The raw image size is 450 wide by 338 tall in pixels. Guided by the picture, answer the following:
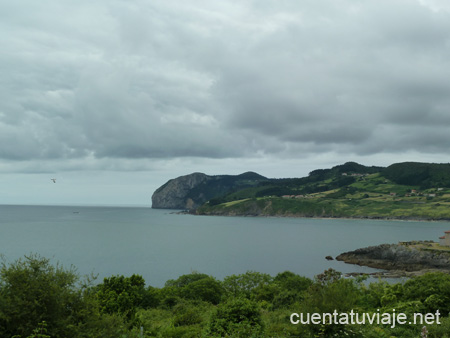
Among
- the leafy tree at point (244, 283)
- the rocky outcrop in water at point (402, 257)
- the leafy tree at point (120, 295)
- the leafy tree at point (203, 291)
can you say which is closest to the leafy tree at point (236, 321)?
the leafy tree at point (120, 295)

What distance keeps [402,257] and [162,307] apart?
254ft

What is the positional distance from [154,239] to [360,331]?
433ft

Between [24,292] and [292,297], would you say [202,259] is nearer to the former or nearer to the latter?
[292,297]

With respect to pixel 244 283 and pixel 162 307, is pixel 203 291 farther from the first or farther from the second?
pixel 244 283

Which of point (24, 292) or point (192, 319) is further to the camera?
point (192, 319)

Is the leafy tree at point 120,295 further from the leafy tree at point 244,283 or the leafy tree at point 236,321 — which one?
the leafy tree at point 244,283

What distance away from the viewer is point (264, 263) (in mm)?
94312

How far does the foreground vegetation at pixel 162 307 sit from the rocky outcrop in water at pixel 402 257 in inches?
2278

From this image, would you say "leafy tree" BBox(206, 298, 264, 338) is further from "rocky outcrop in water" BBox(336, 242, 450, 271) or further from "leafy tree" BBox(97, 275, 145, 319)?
"rocky outcrop in water" BBox(336, 242, 450, 271)

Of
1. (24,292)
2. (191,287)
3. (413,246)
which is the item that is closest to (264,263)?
(413,246)

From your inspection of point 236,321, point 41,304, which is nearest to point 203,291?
point 236,321

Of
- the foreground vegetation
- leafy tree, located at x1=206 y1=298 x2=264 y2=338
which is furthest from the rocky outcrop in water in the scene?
leafy tree, located at x1=206 y1=298 x2=264 y2=338

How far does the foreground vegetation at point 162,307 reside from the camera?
14500 mm

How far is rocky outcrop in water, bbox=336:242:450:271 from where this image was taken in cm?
8469
